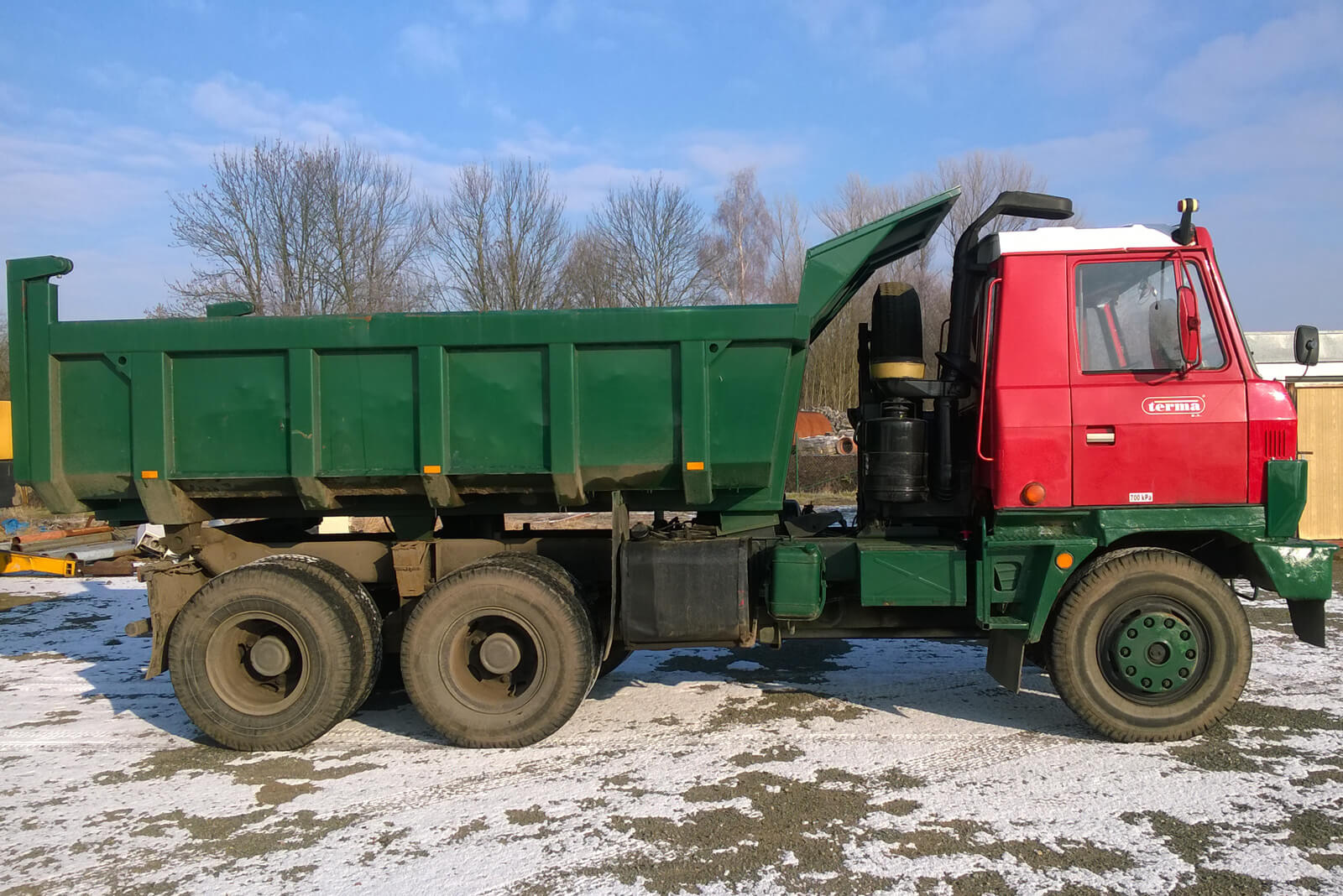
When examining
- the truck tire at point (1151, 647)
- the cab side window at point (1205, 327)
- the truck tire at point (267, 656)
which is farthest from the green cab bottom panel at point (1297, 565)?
the truck tire at point (267, 656)

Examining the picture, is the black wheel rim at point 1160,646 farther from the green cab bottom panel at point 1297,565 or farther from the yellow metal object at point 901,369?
the yellow metal object at point 901,369

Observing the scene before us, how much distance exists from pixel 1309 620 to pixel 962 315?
2.72 meters

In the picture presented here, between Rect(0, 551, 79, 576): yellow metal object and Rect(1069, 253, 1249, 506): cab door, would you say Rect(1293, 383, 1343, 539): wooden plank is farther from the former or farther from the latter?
Rect(0, 551, 79, 576): yellow metal object

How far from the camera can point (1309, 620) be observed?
16.7 feet

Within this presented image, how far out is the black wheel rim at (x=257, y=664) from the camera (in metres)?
5.29

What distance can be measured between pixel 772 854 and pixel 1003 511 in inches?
97.0

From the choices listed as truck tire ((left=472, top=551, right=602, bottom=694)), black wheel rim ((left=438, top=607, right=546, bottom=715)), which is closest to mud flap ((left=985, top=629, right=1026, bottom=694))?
truck tire ((left=472, top=551, right=602, bottom=694))

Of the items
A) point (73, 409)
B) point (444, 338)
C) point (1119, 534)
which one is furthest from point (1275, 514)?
point (73, 409)

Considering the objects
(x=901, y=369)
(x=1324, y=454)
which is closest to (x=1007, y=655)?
(x=901, y=369)

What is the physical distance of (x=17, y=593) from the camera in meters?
10.3

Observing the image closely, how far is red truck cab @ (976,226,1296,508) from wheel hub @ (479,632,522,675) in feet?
10.00

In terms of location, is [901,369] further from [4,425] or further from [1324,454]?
[1324,454]

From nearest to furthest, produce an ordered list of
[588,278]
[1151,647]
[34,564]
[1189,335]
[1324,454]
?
[1189,335]
[1151,647]
[34,564]
[1324,454]
[588,278]

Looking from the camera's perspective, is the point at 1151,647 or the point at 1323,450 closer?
the point at 1151,647
